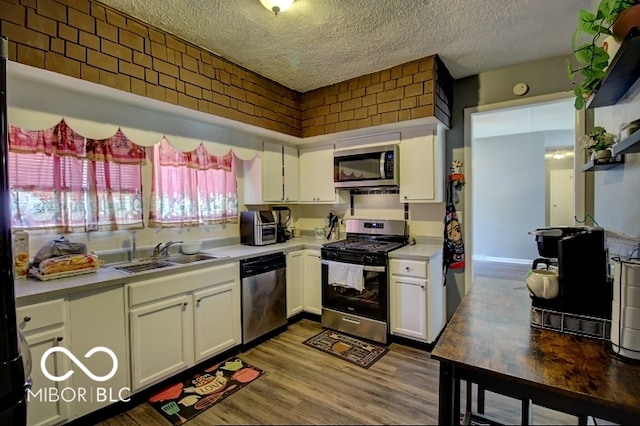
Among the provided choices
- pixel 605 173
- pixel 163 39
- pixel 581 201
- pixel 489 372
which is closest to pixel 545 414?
pixel 489 372

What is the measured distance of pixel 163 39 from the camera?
2.24 m

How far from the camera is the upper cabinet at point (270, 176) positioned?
344 centimetres

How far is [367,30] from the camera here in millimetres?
2264

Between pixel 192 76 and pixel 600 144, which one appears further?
pixel 192 76

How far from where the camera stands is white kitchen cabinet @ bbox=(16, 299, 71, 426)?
5.31 ft

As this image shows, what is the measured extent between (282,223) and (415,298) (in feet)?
6.05

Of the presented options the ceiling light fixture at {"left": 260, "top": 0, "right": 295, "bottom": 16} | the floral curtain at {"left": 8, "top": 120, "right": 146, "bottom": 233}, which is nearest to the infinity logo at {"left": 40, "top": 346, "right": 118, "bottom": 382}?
the floral curtain at {"left": 8, "top": 120, "right": 146, "bottom": 233}

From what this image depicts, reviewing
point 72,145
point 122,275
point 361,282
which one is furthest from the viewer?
point 361,282

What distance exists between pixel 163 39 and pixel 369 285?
8.64ft

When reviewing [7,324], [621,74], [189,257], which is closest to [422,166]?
[621,74]

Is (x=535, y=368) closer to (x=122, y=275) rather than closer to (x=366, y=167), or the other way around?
(x=122, y=275)

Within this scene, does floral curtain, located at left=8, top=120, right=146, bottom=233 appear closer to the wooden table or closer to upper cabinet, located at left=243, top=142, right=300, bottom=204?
upper cabinet, located at left=243, top=142, right=300, bottom=204

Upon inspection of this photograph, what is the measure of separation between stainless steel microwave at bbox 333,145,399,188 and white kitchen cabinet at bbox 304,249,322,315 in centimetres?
85

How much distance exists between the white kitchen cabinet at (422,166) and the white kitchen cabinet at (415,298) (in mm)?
618
